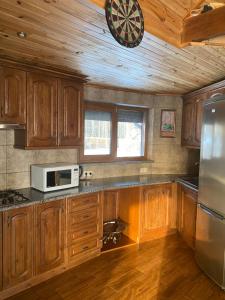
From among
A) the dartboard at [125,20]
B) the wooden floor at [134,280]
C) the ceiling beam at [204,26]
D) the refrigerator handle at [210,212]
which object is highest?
the ceiling beam at [204,26]

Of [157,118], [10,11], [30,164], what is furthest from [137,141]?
[10,11]

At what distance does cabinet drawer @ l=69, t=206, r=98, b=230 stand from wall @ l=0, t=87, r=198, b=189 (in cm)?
65

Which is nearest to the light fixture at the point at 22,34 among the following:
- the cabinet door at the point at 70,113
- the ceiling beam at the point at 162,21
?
the ceiling beam at the point at 162,21

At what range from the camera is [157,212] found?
3357mm

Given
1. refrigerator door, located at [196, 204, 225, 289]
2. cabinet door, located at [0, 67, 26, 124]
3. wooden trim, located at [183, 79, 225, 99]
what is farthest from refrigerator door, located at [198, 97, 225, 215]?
cabinet door, located at [0, 67, 26, 124]

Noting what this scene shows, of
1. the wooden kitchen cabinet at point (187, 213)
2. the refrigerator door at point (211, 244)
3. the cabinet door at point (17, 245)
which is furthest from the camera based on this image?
the wooden kitchen cabinet at point (187, 213)

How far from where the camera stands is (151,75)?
8.62 feet

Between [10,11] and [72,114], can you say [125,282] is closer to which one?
[72,114]

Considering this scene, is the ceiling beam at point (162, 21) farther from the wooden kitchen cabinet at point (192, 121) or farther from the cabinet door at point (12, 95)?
the wooden kitchen cabinet at point (192, 121)

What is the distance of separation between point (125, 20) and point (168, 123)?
2553mm

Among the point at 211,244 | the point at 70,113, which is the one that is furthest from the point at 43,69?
the point at 211,244

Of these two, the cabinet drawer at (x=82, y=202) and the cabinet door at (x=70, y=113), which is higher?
the cabinet door at (x=70, y=113)

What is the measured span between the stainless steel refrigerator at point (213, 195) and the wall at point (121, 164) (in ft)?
3.90

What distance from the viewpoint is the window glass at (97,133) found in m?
3.27
